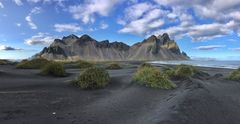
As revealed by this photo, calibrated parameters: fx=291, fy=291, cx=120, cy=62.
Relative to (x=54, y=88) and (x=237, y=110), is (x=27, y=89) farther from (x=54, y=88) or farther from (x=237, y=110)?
(x=237, y=110)

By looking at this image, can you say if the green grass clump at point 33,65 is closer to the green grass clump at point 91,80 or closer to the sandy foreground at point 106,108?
the green grass clump at point 91,80

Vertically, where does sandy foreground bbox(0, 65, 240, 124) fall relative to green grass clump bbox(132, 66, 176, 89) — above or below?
below

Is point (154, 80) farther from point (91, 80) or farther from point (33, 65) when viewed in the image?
point (33, 65)

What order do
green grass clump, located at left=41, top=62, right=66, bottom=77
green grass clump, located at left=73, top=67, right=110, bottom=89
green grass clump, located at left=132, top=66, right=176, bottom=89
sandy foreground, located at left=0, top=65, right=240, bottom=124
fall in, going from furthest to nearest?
green grass clump, located at left=41, top=62, right=66, bottom=77 < green grass clump, located at left=132, top=66, right=176, bottom=89 < green grass clump, located at left=73, top=67, right=110, bottom=89 < sandy foreground, located at left=0, top=65, right=240, bottom=124

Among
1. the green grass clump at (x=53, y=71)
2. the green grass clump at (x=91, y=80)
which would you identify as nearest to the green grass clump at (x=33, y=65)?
the green grass clump at (x=53, y=71)

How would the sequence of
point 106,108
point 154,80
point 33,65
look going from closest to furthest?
point 106,108
point 154,80
point 33,65

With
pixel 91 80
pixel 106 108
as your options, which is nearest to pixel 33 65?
pixel 91 80

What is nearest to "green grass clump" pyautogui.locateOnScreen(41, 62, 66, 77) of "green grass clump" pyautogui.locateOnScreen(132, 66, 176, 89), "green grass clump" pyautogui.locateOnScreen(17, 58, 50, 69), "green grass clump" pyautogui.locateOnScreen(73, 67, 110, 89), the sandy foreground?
"green grass clump" pyautogui.locateOnScreen(73, 67, 110, 89)

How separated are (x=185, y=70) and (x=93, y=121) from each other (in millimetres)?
16981

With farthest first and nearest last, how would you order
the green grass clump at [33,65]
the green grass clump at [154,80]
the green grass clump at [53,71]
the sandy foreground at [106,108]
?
the green grass clump at [33,65] < the green grass clump at [53,71] < the green grass clump at [154,80] < the sandy foreground at [106,108]

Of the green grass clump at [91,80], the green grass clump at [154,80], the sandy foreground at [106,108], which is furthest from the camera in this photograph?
the green grass clump at [154,80]

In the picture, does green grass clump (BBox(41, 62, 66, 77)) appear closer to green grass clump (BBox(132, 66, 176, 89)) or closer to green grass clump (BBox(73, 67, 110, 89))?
green grass clump (BBox(73, 67, 110, 89))

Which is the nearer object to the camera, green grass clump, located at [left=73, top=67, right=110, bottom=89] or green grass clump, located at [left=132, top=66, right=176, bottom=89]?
green grass clump, located at [left=73, top=67, right=110, bottom=89]

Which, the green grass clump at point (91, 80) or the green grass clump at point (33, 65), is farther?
the green grass clump at point (33, 65)
